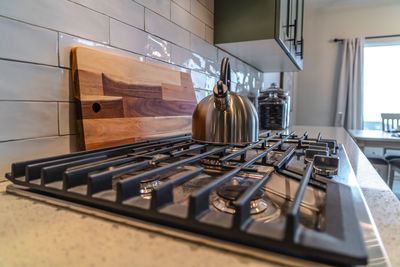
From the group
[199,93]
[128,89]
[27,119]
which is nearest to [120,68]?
[128,89]

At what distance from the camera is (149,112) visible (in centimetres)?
78

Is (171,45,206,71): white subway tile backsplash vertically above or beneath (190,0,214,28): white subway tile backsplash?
beneath

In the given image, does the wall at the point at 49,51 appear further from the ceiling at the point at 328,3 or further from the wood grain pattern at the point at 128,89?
the ceiling at the point at 328,3

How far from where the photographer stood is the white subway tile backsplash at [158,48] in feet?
2.75

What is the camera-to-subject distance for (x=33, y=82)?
53 cm

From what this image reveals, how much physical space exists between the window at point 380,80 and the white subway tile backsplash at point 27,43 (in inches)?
144

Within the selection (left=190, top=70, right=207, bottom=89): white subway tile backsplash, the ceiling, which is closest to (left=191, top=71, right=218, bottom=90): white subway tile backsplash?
(left=190, top=70, right=207, bottom=89): white subway tile backsplash

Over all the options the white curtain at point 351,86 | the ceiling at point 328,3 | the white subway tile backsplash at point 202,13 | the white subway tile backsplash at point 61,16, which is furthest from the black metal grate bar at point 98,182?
the white curtain at point 351,86

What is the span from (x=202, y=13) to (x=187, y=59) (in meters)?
0.26

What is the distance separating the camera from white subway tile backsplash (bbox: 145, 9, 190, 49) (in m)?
0.84

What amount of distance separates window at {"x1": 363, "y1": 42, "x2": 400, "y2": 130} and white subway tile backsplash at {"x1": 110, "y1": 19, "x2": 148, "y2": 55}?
11.1 ft

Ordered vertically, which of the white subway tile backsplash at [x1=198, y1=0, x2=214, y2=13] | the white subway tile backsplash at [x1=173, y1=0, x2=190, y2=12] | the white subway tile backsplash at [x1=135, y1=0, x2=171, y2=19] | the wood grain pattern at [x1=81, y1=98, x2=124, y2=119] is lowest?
the wood grain pattern at [x1=81, y1=98, x2=124, y2=119]

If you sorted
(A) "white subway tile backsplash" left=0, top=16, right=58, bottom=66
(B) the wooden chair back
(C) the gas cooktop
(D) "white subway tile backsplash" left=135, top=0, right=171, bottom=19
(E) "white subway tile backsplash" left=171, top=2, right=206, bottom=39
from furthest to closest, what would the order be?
(B) the wooden chair back → (E) "white subway tile backsplash" left=171, top=2, right=206, bottom=39 → (D) "white subway tile backsplash" left=135, top=0, right=171, bottom=19 → (A) "white subway tile backsplash" left=0, top=16, right=58, bottom=66 → (C) the gas cooktop

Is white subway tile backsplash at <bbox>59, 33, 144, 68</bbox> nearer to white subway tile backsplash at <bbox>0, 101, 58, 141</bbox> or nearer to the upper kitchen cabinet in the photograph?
white subway tile backsplash at <bbox>0, 101, 58, 141</bbox>
